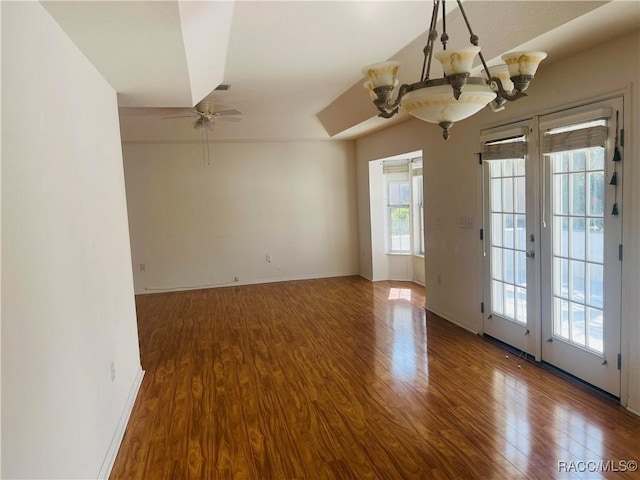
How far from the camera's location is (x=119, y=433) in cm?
274

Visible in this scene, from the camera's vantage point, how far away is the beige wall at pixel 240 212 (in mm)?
7051

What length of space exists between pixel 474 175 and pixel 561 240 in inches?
48.9

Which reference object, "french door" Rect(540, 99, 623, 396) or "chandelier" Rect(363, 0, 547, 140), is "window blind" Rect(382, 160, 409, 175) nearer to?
"french door" Rect(540, 99, 623, 396)

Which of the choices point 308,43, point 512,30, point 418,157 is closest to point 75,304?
point 308,43

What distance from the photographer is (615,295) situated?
2.99 metres

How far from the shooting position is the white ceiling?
2.19 m

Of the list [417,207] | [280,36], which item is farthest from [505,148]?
[417,207]

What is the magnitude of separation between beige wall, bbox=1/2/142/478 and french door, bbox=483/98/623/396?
3245mm

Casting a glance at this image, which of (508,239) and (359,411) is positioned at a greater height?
(508,239)

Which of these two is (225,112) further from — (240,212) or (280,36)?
(240,212)

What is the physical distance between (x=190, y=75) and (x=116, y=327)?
1.76 m

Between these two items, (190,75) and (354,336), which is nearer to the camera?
(190,75)

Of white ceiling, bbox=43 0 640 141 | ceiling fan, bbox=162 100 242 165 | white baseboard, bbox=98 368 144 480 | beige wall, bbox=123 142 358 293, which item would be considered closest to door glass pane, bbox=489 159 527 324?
white ceiling, bbox=43 0 640 141

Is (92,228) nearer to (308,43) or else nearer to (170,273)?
(308,43)
